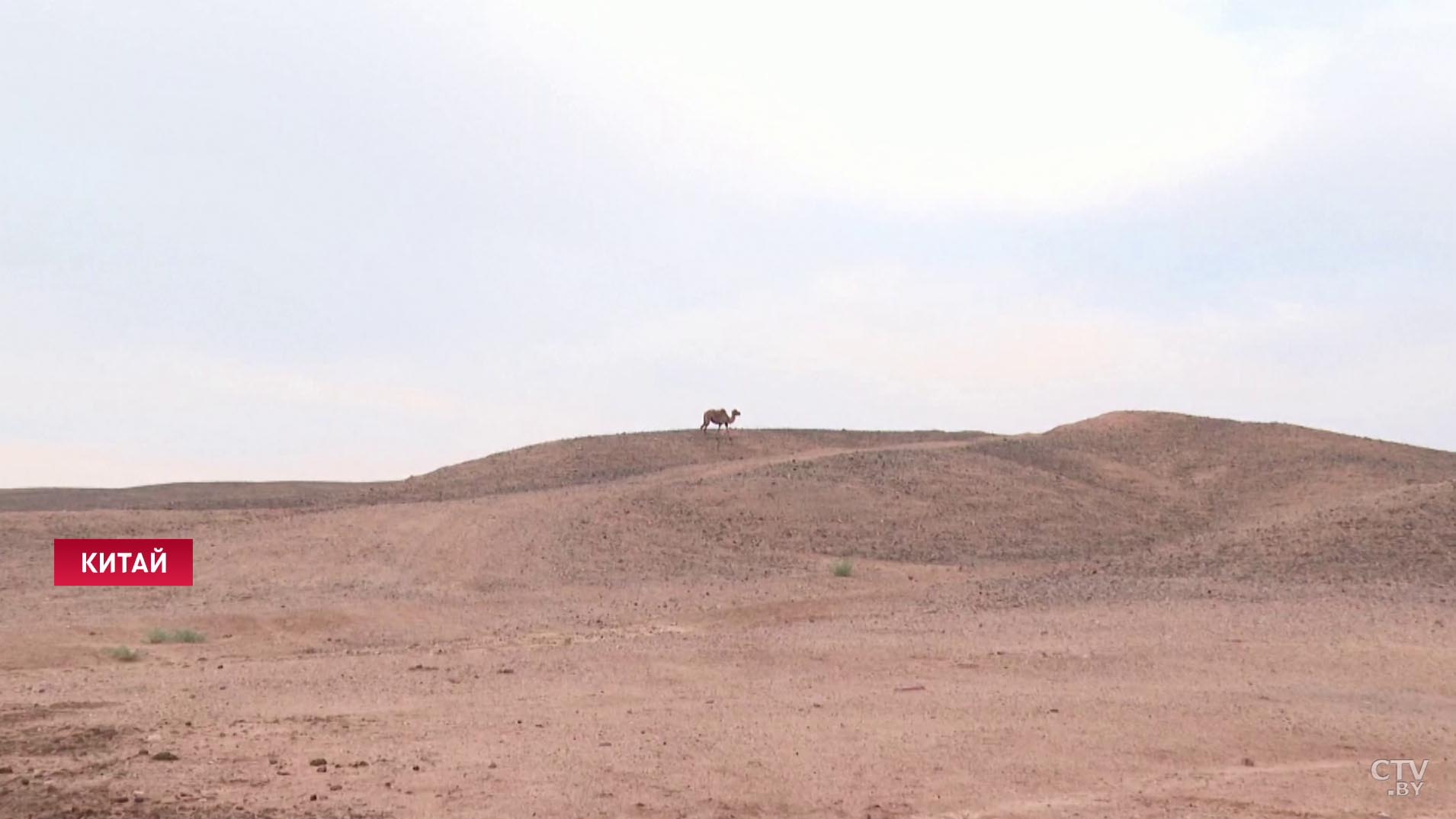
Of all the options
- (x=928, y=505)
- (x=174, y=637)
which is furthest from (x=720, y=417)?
(x=174, y=637)

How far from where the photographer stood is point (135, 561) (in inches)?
950

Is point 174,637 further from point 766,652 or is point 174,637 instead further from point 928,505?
point 928,505

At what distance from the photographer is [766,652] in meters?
14.1

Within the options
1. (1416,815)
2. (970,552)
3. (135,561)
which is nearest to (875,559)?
(970,552)

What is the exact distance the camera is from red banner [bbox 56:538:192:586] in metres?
22.4

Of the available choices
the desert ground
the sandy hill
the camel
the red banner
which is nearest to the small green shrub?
the desert ground

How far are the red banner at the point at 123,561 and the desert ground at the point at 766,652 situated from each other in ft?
1.71

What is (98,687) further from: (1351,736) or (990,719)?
(1351,736)

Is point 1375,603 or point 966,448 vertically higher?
point 966,448

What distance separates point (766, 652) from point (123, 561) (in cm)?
1503

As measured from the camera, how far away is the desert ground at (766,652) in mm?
9031

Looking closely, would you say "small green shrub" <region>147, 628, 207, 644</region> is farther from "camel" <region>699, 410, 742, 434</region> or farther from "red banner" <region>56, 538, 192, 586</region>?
"camel" <region>699, 410, 742, 434</region>

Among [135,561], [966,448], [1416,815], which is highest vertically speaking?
[966,448]

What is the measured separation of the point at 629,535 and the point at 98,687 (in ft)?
41.8
